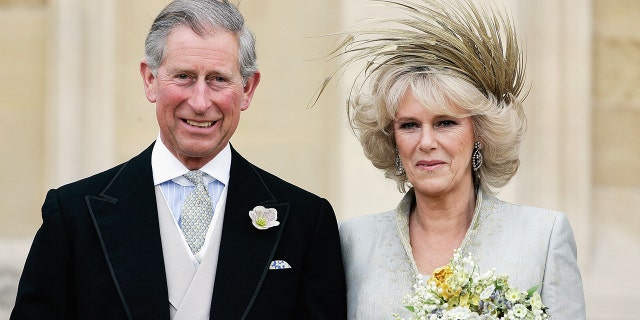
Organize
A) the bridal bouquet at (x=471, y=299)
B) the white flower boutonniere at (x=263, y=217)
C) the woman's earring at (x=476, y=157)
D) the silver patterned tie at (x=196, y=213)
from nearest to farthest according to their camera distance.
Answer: the bridal bouquet at (x=471, y=299) → the silver patterned tie at (x=196, y=213) → the white flower boutonniere at (x=263, y=217) → the woman's earring at (x=476, y=157)

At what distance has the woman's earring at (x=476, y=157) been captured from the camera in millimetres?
5152

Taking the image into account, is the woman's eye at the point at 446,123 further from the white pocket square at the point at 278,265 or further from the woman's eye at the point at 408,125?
the white pocket square at the point at 278,265

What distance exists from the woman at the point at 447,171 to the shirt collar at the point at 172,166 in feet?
1.82

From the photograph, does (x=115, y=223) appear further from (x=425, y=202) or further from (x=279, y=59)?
(x=279, y=59)

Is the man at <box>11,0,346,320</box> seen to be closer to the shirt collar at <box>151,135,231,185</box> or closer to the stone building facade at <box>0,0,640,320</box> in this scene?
the shirt collar at <box>151,135,231,185</box>

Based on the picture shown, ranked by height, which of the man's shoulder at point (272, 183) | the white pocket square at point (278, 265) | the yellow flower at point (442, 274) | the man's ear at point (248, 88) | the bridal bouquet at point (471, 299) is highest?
the man's ear at point (248, 88)

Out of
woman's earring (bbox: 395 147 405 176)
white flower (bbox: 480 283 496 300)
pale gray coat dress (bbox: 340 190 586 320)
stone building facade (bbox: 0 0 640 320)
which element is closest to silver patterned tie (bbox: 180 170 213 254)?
pale gray coat dress (bbox: 340 190 586 320)

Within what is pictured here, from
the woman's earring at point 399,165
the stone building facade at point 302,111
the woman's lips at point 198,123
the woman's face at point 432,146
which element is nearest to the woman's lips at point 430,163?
the woman's face at point 432,146

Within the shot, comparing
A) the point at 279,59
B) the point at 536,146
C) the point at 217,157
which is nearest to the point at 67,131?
the point at 279,59

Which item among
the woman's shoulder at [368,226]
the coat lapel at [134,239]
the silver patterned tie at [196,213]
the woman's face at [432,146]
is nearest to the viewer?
the coat lapel at [134,239]

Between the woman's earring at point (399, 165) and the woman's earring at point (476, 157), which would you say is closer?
the woman's earring at point (476, 157)

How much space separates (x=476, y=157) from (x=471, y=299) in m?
0.82

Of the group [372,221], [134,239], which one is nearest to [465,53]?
[372,221]

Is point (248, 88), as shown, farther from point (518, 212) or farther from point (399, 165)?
point (518, 212)
